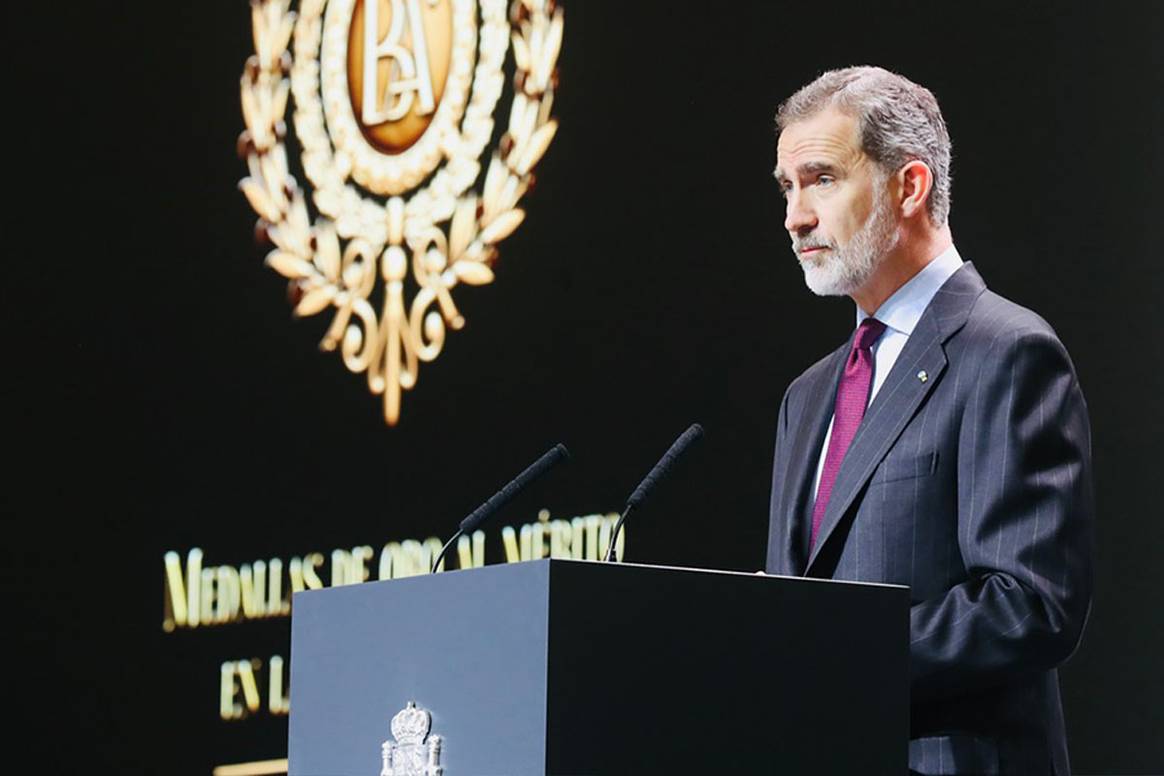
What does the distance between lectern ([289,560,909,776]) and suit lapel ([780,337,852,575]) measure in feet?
1.80

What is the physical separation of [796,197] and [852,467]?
0.49 metres

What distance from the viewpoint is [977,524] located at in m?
2.58

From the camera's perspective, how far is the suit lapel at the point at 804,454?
9.46 ft

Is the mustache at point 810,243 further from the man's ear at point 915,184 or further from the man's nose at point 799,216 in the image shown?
the man's ear at point 915,184

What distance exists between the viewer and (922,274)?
296 cm

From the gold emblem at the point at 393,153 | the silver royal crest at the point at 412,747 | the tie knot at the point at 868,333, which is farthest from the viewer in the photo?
the gold emblem at the point at 393,153

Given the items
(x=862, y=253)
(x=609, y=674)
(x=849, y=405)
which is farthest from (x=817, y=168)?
(x=609, y=674)

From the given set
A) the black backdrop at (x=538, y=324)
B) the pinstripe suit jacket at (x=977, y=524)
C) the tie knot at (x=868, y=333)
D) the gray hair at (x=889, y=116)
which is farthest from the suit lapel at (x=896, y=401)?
the black backdrop at (x=538, y=324)

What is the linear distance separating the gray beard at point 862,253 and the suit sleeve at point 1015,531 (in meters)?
0.33

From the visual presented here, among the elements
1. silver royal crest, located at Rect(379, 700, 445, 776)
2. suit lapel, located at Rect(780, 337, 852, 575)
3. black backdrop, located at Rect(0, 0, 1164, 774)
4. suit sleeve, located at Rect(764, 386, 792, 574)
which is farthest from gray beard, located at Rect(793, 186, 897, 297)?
black backdrop, located at Rect(0, 0, 1164, 774)

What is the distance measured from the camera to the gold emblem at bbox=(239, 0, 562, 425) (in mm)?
4918

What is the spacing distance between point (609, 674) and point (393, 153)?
10.4 ft

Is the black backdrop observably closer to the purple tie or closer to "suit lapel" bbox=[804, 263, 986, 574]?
the purple tie

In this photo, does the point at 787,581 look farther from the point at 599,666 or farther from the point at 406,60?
the point at 406,60
